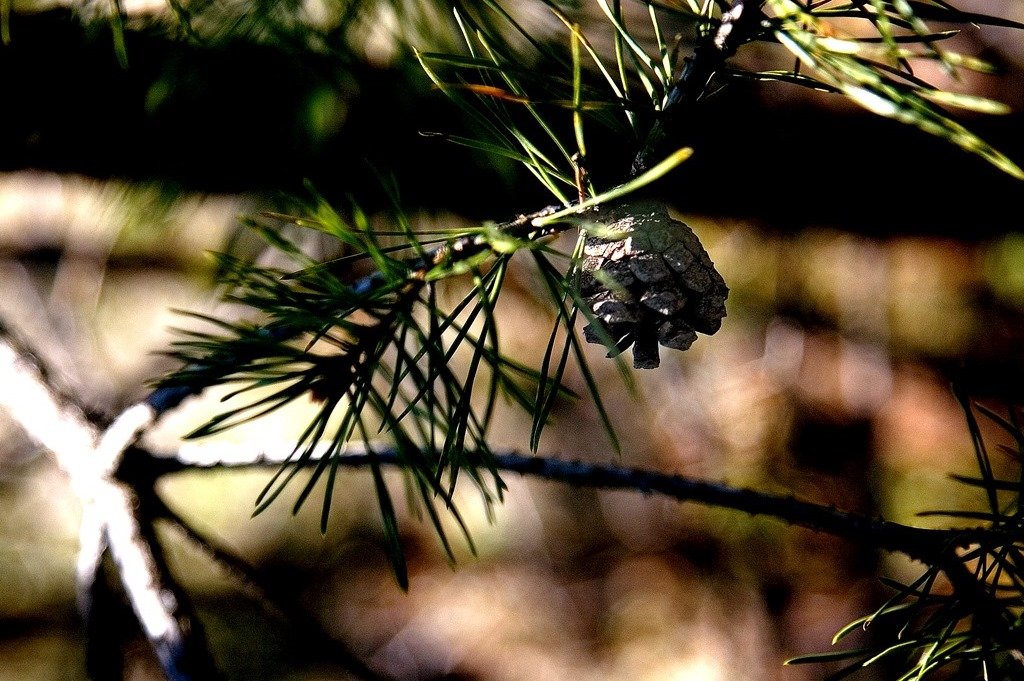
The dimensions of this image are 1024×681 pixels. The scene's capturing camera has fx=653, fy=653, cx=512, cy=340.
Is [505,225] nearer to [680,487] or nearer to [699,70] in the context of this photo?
[699,70]

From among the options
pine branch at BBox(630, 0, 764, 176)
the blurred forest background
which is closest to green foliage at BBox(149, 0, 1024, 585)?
pine branch at BBox(630, 0, 764, 176)

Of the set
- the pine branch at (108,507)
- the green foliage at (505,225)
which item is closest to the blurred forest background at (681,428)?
the pine branch at (108,507)

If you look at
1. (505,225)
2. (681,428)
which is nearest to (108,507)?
(505,225)

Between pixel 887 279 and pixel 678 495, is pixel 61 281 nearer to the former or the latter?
pixel 678 495

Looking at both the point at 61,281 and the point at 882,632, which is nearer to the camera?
the point at 882,632

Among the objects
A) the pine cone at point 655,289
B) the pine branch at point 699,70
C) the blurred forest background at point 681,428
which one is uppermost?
the pine branch at point 699,70

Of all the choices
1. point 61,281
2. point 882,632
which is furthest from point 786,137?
point 61,281

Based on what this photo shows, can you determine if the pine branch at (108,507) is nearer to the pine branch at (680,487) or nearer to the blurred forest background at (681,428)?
the pine branch at (680,487)
